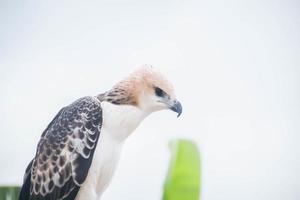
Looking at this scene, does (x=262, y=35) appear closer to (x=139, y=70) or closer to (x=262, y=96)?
(x=262, y=96)

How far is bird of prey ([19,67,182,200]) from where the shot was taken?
149 centimetres

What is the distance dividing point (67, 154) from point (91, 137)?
8cm

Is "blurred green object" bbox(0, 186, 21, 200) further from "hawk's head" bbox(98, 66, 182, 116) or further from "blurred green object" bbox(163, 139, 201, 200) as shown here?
"blurred green object" bbox(163, 139, 201, 200)

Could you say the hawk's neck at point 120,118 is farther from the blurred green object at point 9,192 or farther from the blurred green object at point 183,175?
the blurred green object at point 9,192

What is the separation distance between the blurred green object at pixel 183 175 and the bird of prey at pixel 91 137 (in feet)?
0.64

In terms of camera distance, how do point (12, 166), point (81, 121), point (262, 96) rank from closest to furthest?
point (81, 121) → point (12, 166) → point (262, 96)

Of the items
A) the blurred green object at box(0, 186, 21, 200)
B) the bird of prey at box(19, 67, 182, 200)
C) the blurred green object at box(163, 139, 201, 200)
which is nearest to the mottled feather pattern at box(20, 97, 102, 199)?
the bird of prey at box(19, 67, 182, 200)

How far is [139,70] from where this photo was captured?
5.32 feet

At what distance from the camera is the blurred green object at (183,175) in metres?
1.39

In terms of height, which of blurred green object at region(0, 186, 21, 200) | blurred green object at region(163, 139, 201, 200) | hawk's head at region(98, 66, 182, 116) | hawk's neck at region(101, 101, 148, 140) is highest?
hawk's head at region(98, 66, 182, 116)

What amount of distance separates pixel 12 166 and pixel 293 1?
1.12 metres

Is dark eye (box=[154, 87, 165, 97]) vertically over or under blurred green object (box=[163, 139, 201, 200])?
over

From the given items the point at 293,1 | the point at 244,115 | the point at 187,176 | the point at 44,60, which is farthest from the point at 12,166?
the point at 293,1

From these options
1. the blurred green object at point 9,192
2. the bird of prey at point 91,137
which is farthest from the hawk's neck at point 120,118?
the blurred green object at point 9,192
